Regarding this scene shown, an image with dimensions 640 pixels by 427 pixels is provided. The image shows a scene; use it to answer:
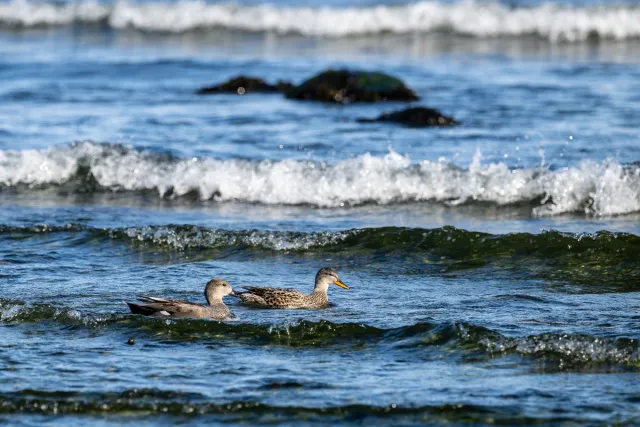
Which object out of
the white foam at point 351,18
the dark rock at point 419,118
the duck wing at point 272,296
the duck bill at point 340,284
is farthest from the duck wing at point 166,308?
the white foam at point 351,18

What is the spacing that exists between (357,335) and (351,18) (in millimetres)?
23035

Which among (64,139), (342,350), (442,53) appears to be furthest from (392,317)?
(442,53)

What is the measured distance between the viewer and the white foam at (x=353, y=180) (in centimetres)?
1285

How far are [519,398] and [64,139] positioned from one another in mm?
10485

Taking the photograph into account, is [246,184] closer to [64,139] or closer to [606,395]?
[64,139]

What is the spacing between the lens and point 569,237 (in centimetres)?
1106

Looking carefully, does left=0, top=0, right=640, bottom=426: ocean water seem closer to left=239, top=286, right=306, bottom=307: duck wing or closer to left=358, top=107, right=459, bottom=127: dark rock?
left=239, top=286, right=306, bottom=307: duck wing

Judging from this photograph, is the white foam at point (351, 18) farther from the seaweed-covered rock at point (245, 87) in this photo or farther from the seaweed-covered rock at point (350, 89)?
the seaweed-covered rock at point (350, 89)

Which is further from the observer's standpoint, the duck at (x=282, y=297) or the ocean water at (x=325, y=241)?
the duck at (x=282, y=297)

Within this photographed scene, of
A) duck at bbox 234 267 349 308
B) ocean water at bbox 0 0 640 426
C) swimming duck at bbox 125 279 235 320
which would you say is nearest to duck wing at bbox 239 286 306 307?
duck at bbox 234 267 349 308

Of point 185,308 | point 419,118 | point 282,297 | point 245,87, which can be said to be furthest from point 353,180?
point 245,87

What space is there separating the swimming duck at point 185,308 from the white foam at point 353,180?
171 inches

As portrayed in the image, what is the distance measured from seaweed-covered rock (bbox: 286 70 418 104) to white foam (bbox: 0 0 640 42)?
9.96 metres

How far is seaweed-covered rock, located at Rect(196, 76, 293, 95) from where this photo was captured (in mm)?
20344
